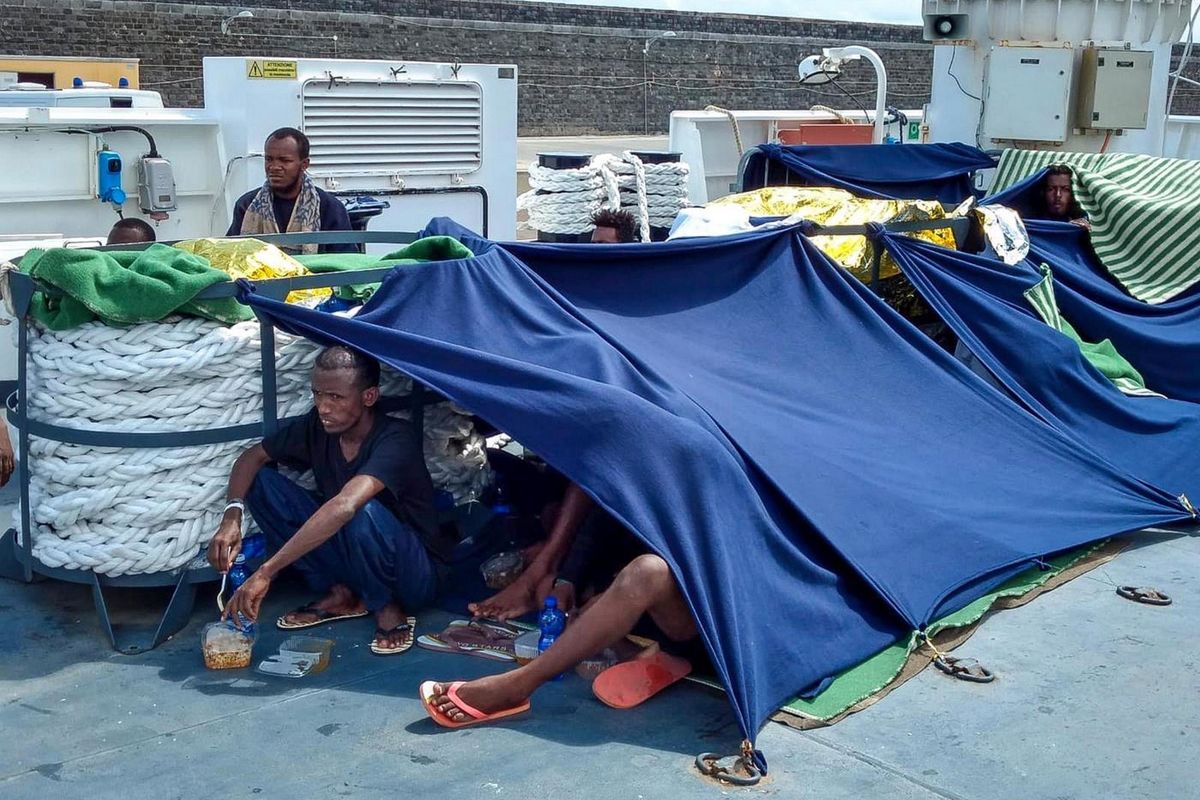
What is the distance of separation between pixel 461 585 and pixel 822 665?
53.9 inches

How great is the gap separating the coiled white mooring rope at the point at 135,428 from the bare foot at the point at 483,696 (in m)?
1.07

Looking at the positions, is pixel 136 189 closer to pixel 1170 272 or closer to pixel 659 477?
pixel 659 477

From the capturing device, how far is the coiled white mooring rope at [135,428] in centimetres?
413

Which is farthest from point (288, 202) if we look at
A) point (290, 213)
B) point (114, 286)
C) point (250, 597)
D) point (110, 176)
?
point (250, 597)

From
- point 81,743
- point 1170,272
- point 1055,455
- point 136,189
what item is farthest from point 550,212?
point 81,743

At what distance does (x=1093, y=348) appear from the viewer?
6.46 m

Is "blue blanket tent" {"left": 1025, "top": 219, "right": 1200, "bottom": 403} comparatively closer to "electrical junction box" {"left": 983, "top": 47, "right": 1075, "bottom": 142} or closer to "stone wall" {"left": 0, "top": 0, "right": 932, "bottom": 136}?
"electrical junction box" {"left": 983, "top": 47, "right": 1075, "bottom": 142}

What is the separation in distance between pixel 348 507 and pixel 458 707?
72 centimetres

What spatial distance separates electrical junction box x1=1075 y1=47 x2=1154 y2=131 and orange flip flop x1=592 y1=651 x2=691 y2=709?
274 inches

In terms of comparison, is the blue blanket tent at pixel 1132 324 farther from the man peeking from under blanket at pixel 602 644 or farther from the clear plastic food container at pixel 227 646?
the clear plastic food container at pixel 227 646

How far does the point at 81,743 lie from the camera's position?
11.9 ft

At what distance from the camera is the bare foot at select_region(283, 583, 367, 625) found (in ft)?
14.5

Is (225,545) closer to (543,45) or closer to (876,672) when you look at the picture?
(876,672)

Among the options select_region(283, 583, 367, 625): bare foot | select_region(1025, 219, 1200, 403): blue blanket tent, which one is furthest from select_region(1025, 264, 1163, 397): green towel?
select_region(283, 583, 367, 625): bare foot
